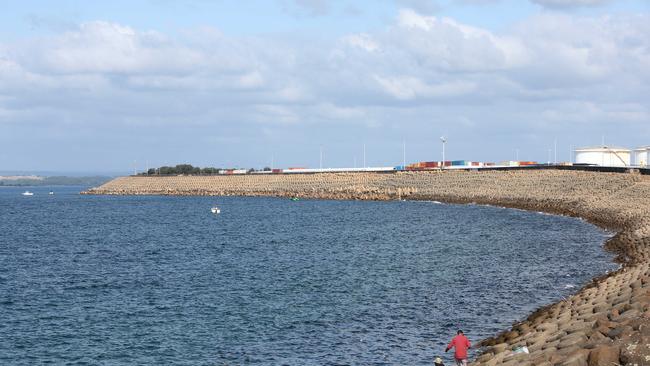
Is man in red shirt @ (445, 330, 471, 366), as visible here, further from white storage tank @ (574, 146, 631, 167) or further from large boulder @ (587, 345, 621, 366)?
white storage tank @ (574, 146, 631, 167)

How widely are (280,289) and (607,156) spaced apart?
108143 mm

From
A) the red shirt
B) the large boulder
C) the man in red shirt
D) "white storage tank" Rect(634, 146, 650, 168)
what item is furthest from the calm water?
"white storage tank" Rect(634, 146, 650, 168)

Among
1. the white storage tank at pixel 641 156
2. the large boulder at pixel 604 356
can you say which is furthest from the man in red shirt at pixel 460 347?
the white storage tank at pixel 641 156

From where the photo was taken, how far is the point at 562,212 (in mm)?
91938

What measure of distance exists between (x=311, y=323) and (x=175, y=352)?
21.8 ft

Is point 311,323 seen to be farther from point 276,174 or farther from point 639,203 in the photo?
point 276,174

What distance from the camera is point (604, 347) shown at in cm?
1695

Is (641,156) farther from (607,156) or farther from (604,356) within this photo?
(604,356)

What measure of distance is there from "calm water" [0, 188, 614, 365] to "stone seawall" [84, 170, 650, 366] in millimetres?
2961

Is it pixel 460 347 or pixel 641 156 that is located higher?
pixel 641 156

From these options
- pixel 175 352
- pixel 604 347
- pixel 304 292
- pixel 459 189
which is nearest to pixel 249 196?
pixel 459 189

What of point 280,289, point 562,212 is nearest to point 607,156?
point 562,212

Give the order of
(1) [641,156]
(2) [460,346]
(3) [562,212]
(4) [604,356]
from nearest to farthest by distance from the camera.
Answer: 1. (4) [604,356]
2. (2) [460,346]
3. (3) [562,212]
4. (1) [641,156]

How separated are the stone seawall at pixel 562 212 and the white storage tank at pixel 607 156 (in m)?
17.6
